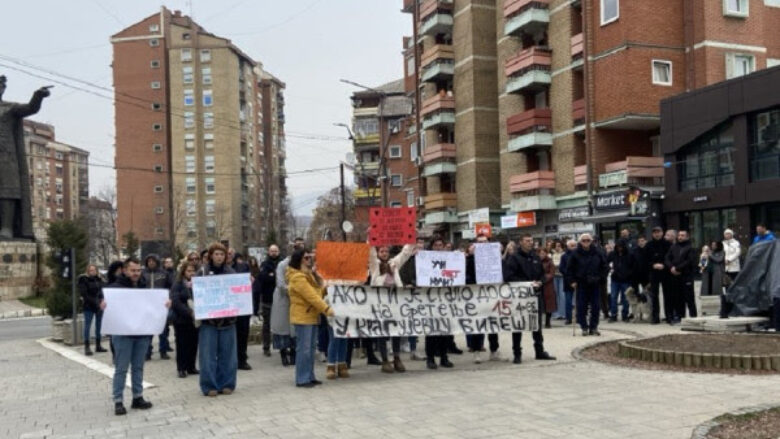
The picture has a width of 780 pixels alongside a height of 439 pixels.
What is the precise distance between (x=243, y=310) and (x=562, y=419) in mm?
4545

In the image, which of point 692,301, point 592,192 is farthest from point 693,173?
point 692,301

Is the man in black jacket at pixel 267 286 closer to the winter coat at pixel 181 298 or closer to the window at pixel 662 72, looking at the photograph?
the winter coat at pixel 181 298

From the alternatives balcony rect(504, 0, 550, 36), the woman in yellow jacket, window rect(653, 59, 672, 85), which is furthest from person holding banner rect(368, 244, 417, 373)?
balcony rect(504, 0, 550, 36)

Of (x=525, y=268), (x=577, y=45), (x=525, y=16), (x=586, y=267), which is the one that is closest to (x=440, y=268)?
(x=525, y=268)

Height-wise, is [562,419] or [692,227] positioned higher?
[692,227]

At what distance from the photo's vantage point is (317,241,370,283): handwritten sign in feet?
35.8

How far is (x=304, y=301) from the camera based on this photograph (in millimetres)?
10125

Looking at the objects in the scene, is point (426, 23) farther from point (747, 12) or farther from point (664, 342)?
point (664, 342)

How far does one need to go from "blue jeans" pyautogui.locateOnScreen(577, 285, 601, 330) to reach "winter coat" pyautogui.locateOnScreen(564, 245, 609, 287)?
111 millimetres

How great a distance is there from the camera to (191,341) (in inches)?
468

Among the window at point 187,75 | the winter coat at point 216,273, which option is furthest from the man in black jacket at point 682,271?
the window at point 187,75

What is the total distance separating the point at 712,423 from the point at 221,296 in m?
6.03

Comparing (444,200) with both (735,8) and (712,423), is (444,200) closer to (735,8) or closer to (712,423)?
(735,8)

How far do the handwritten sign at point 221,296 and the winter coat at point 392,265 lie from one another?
202cm
